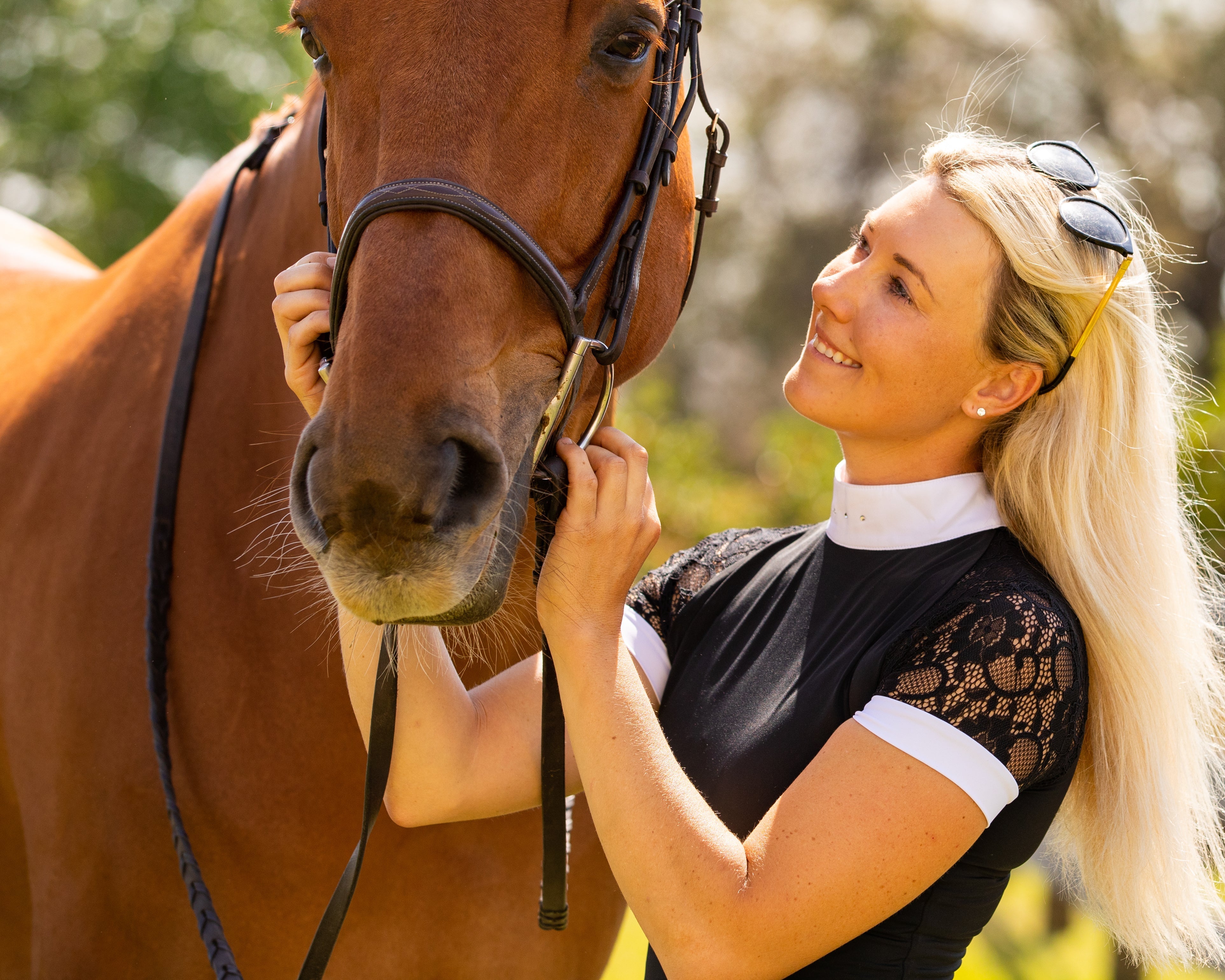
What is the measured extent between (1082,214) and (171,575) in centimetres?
188

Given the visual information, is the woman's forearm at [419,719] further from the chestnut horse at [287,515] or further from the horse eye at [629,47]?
the horse eye at [629,47]

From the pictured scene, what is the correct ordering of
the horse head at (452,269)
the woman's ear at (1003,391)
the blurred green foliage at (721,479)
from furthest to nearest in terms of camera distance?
the blurred green foliage at (721,479) → the woman's ear at (1003,391) → the horse head at (452,269)

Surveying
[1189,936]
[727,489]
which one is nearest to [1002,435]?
[1189,936]

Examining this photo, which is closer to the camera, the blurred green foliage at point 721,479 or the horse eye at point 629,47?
the horse eye at point 629,47

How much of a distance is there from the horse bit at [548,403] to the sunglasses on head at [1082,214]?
2.15 feet

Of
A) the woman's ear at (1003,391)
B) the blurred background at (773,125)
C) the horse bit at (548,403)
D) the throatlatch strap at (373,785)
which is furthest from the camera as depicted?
the blurred background at (773,125)

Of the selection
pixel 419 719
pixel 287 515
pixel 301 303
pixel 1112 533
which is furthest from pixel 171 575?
pixel 1112 533

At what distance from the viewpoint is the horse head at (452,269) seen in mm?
1252

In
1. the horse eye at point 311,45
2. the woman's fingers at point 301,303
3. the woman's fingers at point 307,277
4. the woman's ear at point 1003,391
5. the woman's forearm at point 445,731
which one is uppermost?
the horse eye at point 311,45

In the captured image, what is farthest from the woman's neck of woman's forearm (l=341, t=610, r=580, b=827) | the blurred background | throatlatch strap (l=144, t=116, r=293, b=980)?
the blurred background

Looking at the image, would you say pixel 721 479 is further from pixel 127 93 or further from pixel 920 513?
pixel 127 93

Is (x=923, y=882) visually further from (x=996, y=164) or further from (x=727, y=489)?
(x=727, y=489)

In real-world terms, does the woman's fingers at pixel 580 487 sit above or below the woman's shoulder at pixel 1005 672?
above

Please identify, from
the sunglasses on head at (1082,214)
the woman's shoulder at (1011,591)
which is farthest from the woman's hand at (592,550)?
the sunglasses on head at (1082,214)
